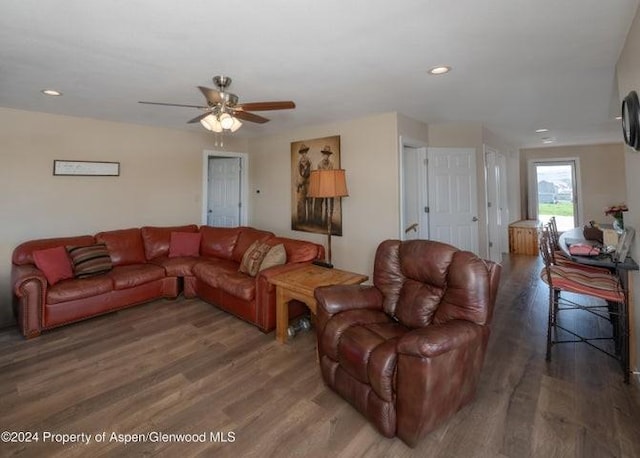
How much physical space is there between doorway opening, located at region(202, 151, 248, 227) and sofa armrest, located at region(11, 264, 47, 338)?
264cm

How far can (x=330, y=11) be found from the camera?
68.7 inches

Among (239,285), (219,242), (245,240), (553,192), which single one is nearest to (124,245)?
(219,242)

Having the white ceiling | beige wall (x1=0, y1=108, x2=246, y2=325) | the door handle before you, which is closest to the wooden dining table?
the white ceiling

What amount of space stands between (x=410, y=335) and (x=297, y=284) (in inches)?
50.1

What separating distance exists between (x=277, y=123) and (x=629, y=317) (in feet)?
13.8

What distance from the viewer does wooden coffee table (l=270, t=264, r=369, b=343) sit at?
2662mm

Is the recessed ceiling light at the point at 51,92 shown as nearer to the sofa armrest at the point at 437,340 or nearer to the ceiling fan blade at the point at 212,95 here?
the ceiling fan blade at the point at 212,95

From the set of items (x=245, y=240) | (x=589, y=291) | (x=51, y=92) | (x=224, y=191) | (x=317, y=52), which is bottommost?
(x=589, y=291)

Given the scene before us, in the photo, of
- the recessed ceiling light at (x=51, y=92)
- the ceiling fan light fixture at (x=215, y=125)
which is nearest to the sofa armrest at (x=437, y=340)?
the ceiling fan light fixture at (x=215, y=125)

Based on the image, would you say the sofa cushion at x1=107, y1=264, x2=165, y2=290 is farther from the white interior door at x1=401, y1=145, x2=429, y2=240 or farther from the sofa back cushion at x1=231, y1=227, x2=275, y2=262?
the white interior door at x1=401, y1=145, x2=429, y2=240

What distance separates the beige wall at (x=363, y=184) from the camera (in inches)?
152

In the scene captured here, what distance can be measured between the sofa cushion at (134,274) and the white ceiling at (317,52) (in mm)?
1912

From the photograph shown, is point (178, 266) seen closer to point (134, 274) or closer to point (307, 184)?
point (134, 274)

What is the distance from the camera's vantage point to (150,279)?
3.78m
